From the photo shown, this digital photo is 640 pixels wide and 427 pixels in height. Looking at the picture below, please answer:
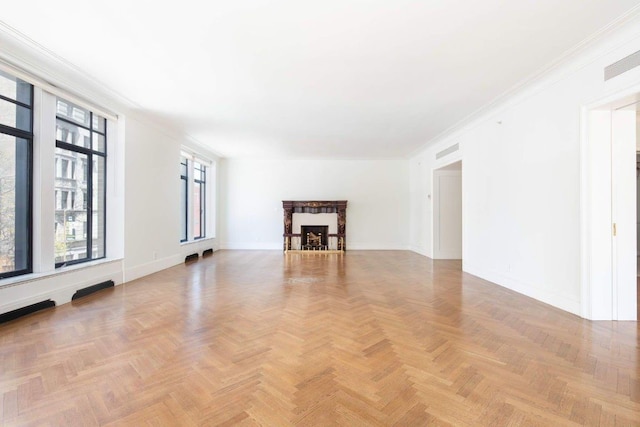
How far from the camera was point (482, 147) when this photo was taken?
469cm

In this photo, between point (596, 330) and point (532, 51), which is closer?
point (596, 330)

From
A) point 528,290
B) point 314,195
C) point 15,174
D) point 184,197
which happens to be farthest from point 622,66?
point 184,197

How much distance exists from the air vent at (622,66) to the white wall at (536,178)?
45 millimetres

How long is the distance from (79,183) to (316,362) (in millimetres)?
4262

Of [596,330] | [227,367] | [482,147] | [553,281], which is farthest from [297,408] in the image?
[482,147]

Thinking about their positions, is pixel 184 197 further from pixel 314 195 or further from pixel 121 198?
pixel 314 195

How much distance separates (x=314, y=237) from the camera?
331 inches

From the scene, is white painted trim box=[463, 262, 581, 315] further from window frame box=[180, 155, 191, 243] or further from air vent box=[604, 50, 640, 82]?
window frame box=[180, 155, 191, 243]

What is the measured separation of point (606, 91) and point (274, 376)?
398 centimetres

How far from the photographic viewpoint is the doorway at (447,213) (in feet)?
21.9

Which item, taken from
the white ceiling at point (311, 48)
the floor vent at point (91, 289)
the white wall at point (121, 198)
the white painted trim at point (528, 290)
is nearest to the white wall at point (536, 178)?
the white painted trim at point (528, 290)

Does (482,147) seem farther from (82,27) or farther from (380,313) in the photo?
(82,27)

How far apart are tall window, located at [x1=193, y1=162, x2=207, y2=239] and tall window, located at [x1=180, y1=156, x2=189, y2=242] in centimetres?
40

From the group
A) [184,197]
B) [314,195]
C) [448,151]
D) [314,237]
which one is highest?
[448,151]
